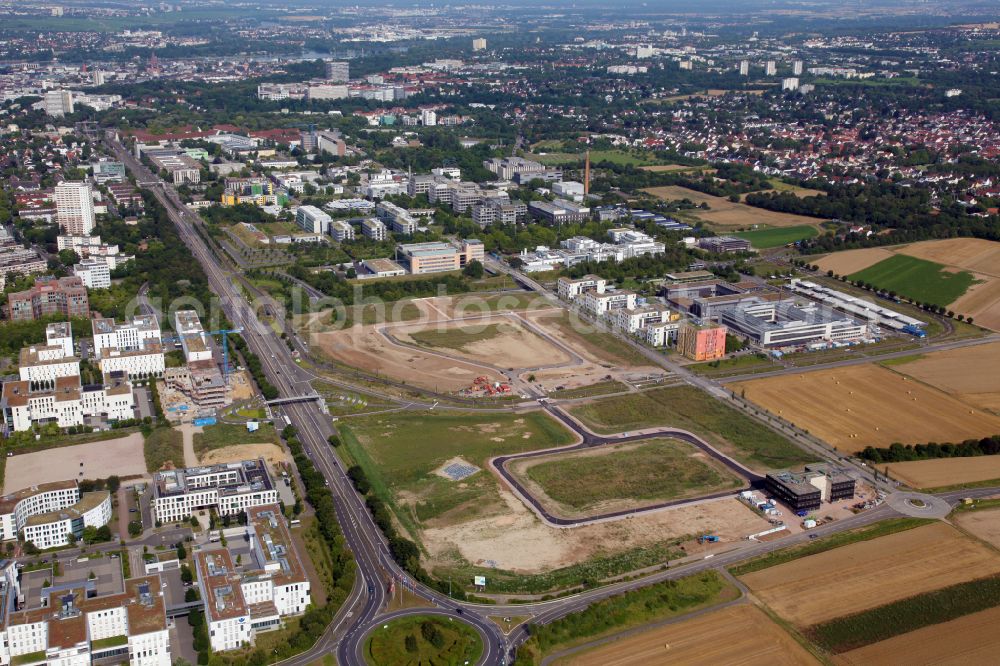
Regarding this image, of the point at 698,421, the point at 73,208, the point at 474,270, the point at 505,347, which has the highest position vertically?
the point at 73,208

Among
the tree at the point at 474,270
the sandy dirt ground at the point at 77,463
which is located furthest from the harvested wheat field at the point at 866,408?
the sandy dirt ground at the point at 77,463

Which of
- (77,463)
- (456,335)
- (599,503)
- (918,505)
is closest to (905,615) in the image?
(918,505)

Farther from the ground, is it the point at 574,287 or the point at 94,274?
the point at 94,274

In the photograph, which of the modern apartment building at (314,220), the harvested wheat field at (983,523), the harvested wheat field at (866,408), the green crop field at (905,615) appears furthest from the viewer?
the modern apartment building at (314,220)

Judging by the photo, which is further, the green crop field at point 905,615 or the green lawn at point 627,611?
the green crop field at point 905,615

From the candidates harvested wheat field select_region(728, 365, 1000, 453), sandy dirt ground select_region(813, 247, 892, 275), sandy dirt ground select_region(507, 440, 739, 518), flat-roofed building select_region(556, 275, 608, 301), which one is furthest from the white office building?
sandy dirt ground select_region(813, 247, 892, 275)

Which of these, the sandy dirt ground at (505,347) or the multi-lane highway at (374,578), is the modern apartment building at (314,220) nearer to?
the sandy dirt ground at (505,347)

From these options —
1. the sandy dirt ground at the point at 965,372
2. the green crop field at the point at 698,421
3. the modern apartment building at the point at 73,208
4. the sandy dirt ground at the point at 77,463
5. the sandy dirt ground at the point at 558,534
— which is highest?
the modern apartment building at the point at 73,208

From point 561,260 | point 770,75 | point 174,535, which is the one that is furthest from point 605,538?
point 770,75

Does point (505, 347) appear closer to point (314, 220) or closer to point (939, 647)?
point (314, 220)
